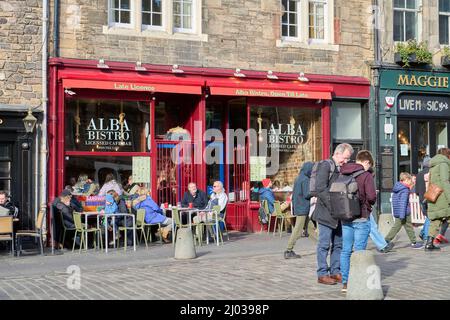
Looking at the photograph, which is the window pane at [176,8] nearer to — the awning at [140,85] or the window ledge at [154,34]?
the window ledge at [154,34]

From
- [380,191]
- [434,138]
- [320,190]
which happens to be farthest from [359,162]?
[434,138]

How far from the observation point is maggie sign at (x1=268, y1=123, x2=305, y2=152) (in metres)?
18.6

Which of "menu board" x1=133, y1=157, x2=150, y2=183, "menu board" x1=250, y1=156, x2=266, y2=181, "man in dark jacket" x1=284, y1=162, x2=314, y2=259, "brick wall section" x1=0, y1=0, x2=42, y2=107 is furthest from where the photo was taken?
"menu board" x1=250, y1=156, x2=266, y2=181

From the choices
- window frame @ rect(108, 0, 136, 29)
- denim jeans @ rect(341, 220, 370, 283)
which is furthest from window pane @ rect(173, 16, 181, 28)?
denim jeans @ rect(341, 220, 370, 283)

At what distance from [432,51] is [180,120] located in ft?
23.9

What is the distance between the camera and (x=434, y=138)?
20.2 meters

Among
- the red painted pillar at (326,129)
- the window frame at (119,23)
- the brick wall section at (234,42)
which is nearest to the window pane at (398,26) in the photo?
the brick wall section at (234,42)

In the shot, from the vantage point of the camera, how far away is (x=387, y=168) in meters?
19.3

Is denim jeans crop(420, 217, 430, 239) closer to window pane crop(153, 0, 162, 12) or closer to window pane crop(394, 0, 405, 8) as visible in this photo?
window pane crop(394, 0, 405, 8)

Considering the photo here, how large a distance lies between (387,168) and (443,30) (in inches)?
175

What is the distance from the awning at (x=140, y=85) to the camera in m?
15.9

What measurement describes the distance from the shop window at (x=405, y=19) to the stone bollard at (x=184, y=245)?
9.96 meters

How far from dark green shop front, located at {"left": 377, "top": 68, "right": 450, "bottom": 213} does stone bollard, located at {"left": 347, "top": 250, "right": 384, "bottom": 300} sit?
36.6ft

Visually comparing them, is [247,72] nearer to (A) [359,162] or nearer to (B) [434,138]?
(B) [434,138]
